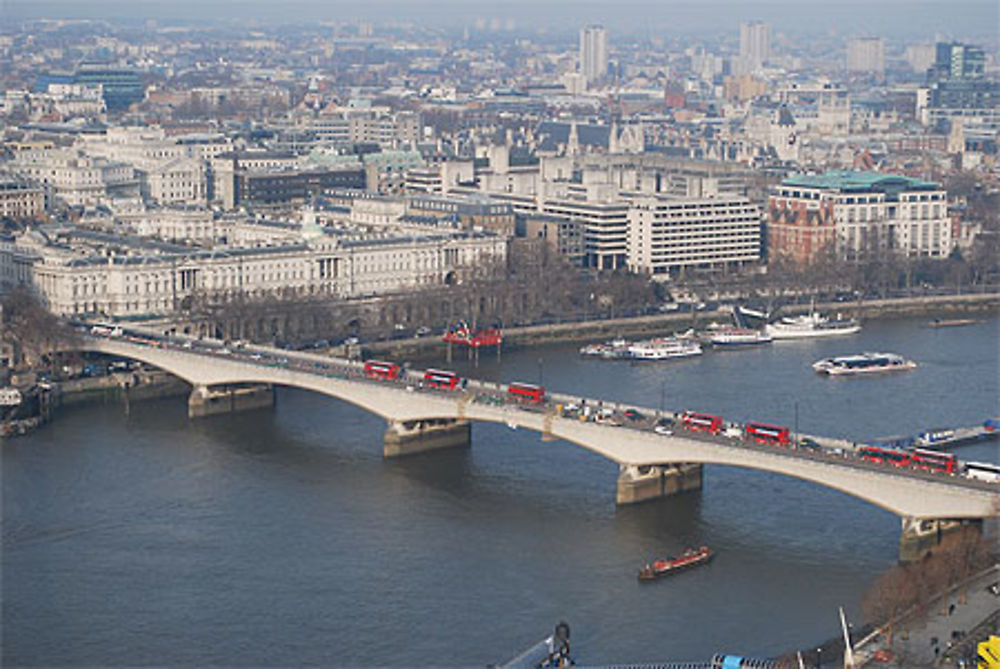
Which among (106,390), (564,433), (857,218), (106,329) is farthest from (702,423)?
(857,218)

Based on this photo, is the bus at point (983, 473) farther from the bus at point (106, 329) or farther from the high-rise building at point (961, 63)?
the high-rise building at point (961, 63)

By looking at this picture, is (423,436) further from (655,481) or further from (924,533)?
(924,533)

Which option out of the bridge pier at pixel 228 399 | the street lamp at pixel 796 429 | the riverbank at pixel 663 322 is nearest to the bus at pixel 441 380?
the bridge pier at pixel 228 399

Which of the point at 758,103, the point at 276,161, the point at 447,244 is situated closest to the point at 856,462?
the point at 447,244

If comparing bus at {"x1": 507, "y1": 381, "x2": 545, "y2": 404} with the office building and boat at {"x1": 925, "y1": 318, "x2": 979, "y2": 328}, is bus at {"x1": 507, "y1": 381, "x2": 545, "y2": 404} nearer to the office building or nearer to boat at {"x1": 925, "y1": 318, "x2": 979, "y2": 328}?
boat at {"x1": 925, "y1": 318, "x2": 979, "y2": 328}

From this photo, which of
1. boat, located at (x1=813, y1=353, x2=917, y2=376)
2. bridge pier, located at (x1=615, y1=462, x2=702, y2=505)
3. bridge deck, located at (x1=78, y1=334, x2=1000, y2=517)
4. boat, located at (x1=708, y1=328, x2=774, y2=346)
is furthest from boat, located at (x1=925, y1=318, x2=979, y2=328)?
bridge pier, located at (x1=615, y1=462, x2=702, y2=505)

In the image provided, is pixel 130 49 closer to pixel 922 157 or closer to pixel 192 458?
pixel 922 157
